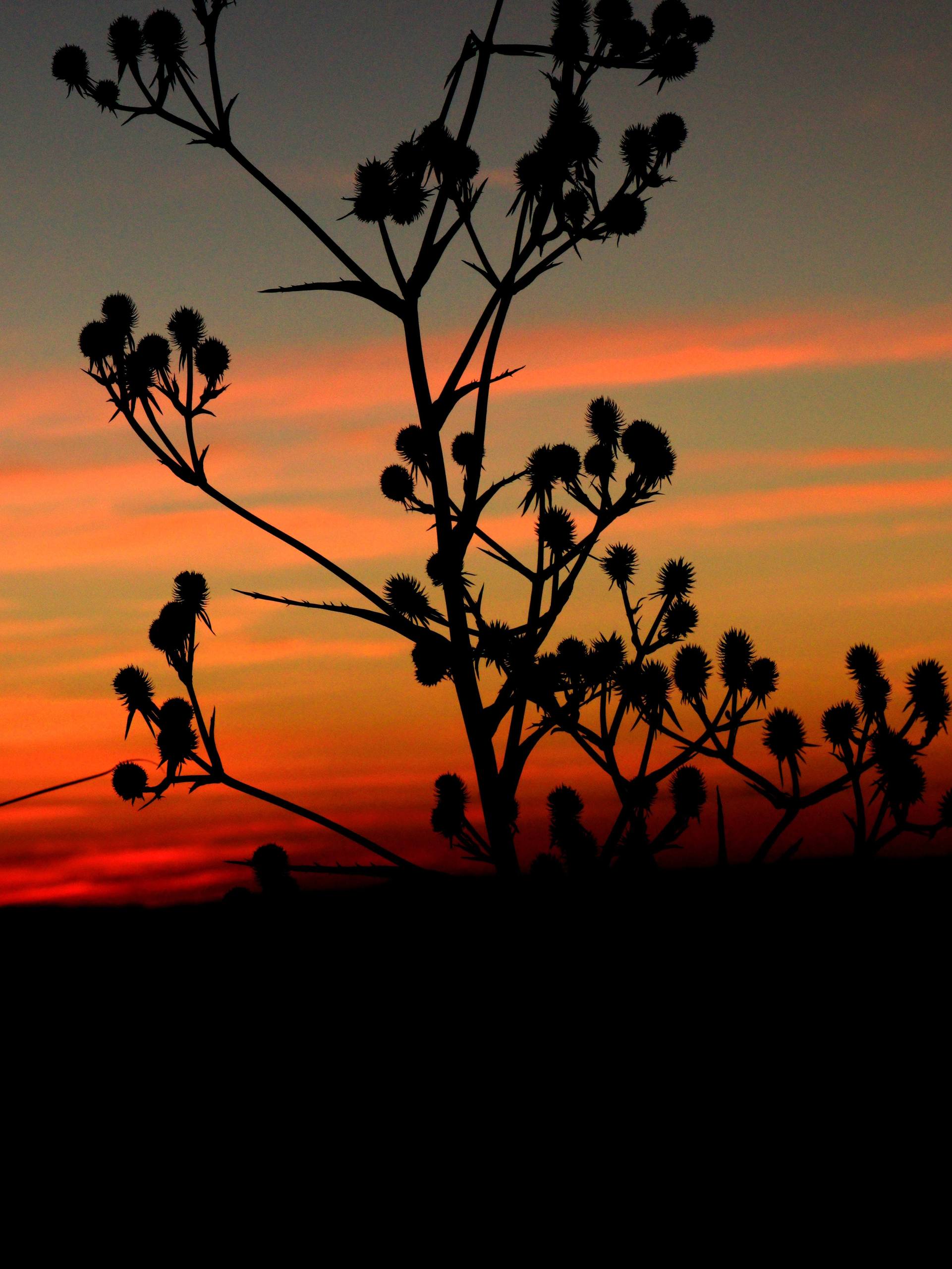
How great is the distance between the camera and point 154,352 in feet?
27.6

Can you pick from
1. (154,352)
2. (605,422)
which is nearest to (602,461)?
(605,422)

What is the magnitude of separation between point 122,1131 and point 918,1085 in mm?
4621

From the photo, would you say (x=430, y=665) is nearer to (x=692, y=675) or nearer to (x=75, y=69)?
(x=692, y=675)

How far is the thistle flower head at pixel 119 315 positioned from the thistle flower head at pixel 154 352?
0.52 feet

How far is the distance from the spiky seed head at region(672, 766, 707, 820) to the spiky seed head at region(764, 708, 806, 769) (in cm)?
87

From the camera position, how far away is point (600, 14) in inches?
330

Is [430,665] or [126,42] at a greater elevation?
[126,42]

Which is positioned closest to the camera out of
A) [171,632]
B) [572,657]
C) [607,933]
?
[171,632]

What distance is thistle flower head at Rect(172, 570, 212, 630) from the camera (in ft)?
27.0

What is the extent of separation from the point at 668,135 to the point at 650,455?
2195 millimetres

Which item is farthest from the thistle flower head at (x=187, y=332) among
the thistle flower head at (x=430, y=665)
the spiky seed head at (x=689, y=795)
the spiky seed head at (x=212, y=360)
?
the spiky seed head at (x=689, y=795)

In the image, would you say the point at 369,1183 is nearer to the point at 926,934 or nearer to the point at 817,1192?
the point at 817,1192

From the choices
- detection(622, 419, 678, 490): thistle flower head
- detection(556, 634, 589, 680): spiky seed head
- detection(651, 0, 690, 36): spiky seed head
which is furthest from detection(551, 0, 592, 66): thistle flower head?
detection(556, 634, 589, 680): spiky seed head

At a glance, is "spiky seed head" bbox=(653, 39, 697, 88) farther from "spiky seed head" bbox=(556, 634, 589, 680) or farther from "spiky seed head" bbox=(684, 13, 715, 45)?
"spiky seed head" bbox=(556, 634, 589, 680)
